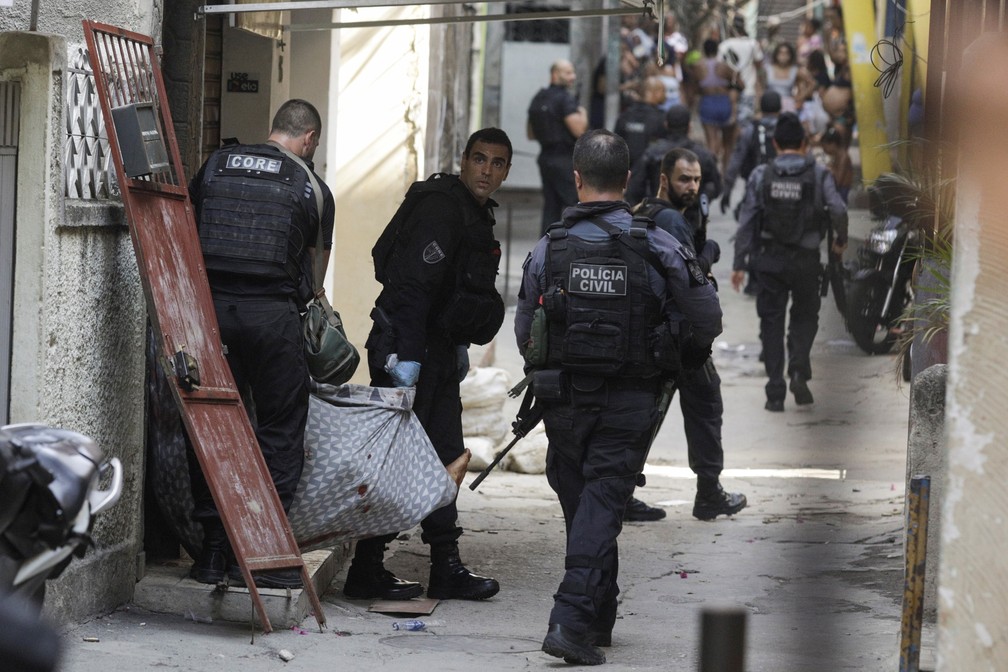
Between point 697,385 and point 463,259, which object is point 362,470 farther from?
point 697,385

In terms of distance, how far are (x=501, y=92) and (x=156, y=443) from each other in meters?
16.0

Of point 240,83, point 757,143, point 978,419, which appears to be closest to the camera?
point 978,419

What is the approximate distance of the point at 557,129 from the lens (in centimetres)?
1458

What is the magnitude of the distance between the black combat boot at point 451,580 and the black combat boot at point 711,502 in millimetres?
2130

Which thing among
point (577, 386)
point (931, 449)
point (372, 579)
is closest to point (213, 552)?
point (372, 579)

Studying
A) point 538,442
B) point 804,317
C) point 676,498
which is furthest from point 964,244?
point 804,317

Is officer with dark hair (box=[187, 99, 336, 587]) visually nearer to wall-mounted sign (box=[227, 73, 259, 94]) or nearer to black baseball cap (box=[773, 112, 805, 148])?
wall-mounted sign (box=[227, 73, 259, 94])

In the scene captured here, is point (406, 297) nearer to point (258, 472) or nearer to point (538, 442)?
point (258, 472)

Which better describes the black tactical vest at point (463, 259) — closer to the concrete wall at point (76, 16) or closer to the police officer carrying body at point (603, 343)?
the police officer carrying body at point (603, 343)

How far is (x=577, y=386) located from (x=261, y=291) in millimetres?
1208

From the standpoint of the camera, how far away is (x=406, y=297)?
5809 mm

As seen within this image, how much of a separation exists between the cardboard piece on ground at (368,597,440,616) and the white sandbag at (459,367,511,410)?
3097 mm

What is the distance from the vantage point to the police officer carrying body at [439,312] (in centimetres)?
584

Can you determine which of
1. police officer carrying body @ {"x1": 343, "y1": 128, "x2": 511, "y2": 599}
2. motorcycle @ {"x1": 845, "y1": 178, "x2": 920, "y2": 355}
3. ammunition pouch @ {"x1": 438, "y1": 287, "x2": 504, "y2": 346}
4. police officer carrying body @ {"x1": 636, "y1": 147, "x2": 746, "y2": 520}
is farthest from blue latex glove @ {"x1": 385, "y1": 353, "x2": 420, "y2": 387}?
motorcycle @ {"x1": 845, "y1": 178, "x2": 920, "y2": 355}
